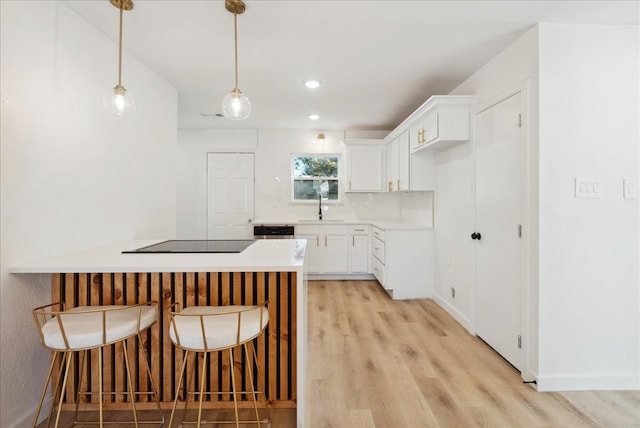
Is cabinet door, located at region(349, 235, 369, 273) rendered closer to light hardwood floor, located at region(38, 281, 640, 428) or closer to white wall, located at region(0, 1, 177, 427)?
light hardwood floor, located at region(38, 281, 640, 428)

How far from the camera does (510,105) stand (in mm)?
2379

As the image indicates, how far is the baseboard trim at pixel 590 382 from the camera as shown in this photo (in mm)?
2070

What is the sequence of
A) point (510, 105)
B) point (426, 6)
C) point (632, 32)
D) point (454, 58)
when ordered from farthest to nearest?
1. point (454, 58)
2. point (510, 105)
3. point (632, 32)
4. point (426, 6)

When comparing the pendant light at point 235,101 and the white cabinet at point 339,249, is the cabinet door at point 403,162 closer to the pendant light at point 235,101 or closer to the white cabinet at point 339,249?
the white cabinet at point 339,249

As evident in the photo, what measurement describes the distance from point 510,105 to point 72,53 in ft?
9.53

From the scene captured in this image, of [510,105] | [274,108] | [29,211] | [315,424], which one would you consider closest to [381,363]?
[315,424]

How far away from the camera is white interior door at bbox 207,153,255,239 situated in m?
5.26

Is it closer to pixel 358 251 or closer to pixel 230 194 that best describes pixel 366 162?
pixel 358 251

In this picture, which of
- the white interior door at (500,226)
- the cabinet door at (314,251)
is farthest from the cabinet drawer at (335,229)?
the white interior door at (500,226)

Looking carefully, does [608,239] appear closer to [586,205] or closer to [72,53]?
[586,205]

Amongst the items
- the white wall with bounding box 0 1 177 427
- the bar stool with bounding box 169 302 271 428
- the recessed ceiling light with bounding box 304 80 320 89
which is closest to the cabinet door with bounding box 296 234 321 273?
the recessed ceiling light with bounding box 304 80 320 89

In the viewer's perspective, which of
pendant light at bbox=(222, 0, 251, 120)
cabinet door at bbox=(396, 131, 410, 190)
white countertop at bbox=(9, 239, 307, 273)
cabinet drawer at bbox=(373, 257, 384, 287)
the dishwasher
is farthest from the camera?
the dishwasher

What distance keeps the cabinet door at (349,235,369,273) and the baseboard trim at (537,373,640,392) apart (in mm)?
2837

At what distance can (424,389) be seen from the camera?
2.06 meters
